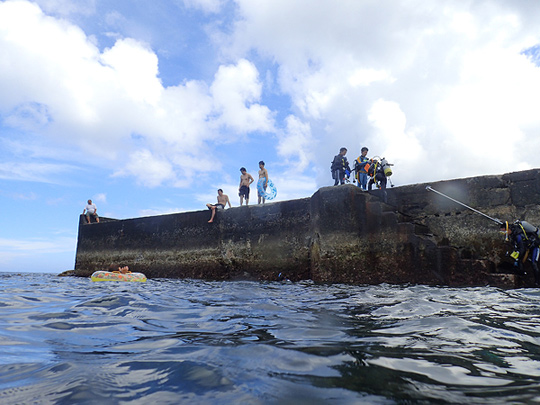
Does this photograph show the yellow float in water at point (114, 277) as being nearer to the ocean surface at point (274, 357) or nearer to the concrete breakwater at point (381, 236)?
the concrete breakwater at point (381, 236)

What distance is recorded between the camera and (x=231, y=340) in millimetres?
2035

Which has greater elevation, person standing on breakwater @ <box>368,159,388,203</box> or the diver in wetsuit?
person standing on breakwater @ <box>368,159,388,203</box>

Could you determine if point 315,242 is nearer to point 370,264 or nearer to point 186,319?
point 370,264

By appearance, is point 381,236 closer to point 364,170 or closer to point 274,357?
point 364,170

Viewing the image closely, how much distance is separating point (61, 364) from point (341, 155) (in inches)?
316

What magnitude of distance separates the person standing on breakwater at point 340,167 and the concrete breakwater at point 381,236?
1.24 m

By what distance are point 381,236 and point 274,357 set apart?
539 centimetres

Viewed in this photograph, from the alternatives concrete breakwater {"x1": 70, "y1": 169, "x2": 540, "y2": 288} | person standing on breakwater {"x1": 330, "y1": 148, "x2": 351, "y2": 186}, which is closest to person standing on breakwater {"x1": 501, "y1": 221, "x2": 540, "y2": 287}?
concrete breakwater {"x1": 70, "y1": 169, "x2": 540, "y2": 288}

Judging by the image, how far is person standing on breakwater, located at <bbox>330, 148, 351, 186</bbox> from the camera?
29.1 ft

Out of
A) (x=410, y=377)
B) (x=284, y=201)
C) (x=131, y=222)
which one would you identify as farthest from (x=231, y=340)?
(x=131, y=222)

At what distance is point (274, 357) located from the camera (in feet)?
5.43

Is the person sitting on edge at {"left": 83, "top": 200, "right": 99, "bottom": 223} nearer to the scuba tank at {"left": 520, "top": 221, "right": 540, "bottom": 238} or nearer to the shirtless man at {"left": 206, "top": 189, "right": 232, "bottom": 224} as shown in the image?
the shirtless man at {"left": 206, "top": 189, "right": 232, "bottom": 224}

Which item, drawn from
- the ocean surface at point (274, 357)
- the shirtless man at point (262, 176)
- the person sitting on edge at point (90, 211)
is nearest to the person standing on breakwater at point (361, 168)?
the shirtless man at point (262, 176)

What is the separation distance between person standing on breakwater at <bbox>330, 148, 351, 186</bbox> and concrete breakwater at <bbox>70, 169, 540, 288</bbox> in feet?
4.08
